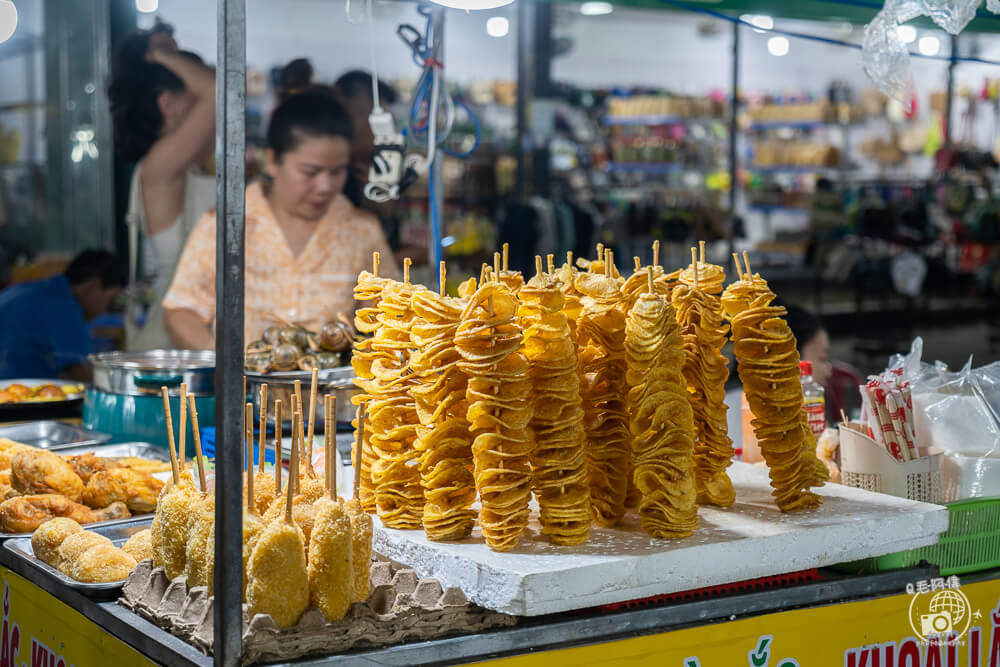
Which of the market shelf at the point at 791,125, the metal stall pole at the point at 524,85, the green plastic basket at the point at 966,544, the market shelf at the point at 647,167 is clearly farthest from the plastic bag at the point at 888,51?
the market shelf at the point at 791,125

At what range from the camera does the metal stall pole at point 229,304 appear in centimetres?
154

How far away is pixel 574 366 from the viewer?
1.86m

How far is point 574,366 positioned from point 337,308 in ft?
9.81

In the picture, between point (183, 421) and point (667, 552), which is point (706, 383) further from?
point (183, 421)

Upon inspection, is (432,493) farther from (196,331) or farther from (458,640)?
(196,331)

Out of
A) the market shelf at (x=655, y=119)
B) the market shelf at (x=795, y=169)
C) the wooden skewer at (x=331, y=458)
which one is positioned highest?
the market shelf at (x=655, y=119)

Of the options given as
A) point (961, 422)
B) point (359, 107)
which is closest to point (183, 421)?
point (961, 422)

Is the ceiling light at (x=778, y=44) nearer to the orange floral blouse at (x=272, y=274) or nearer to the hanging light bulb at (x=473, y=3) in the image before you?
the orange floral blouse at (x=272, y=274)

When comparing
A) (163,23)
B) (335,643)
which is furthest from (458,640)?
(163,23)

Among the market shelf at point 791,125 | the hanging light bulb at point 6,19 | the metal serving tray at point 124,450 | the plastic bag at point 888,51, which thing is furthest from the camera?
the market shelf at point 791,125

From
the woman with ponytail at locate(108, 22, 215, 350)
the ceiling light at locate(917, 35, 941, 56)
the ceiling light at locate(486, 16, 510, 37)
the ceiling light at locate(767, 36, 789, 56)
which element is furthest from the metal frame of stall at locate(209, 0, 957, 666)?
the ceiling light at locate(767, 36, 789, 56)

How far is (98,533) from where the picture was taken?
2.39m

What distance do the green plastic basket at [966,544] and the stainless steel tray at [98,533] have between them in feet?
4.71

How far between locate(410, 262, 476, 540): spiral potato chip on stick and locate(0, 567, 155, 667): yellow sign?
0.52 metres
